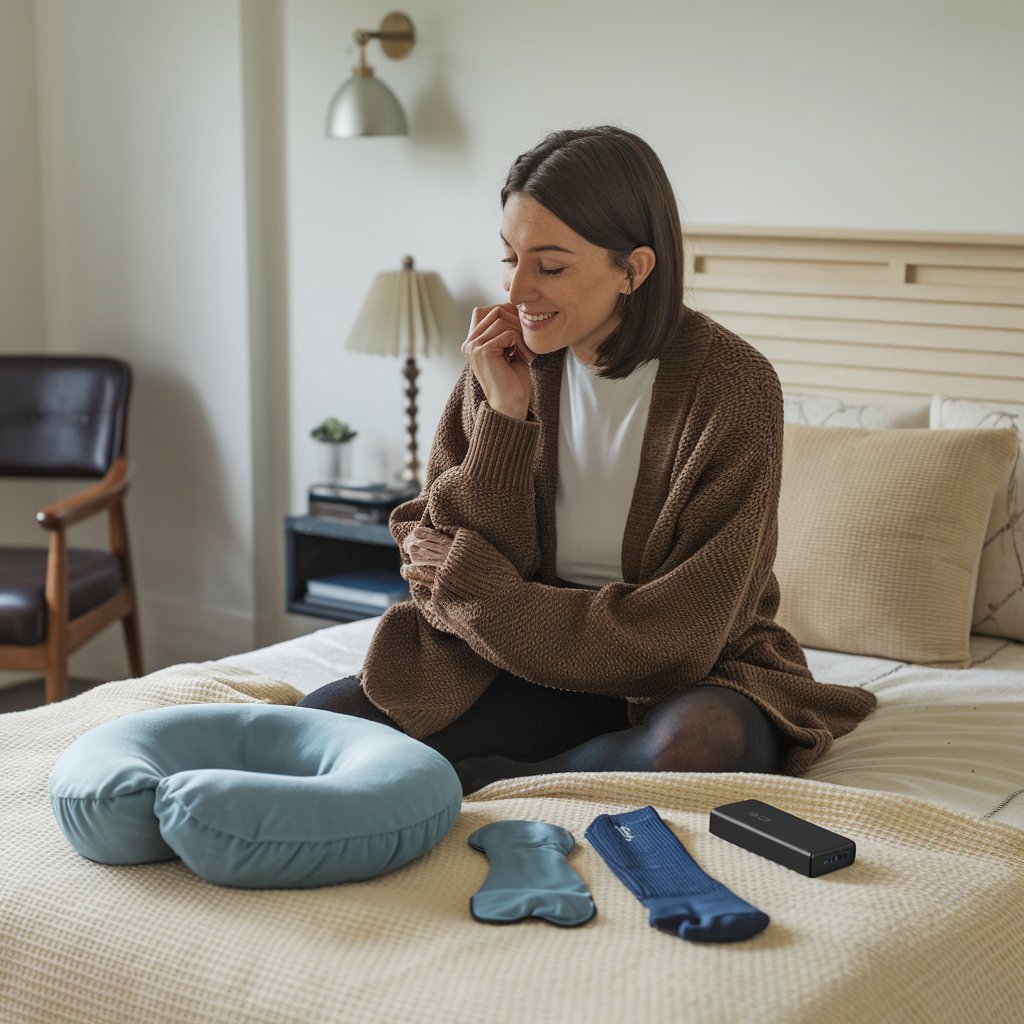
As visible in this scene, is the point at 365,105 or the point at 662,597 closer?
the point at 662,597

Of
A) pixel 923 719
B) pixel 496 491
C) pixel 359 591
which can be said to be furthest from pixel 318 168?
pixel 923 719

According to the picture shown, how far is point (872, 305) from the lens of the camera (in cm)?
258

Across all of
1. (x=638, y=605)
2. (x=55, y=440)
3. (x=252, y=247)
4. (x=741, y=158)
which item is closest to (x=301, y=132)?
(x=252, y=247)

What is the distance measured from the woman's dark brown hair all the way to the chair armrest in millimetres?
1589

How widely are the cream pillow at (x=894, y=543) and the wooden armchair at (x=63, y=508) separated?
1601 mm

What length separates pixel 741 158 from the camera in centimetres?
271

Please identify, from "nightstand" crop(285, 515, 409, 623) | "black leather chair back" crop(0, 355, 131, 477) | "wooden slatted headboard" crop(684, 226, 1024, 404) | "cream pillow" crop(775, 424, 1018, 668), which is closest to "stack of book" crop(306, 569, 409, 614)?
"nightstand" crop(285, 515, 409, 623)

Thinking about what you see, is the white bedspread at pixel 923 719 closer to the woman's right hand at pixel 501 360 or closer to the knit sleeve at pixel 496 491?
Result: the knit sleeve at pixel 496 491

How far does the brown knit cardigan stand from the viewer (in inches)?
62.6

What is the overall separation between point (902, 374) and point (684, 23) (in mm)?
849

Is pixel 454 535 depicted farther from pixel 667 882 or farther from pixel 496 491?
pixel 667 882

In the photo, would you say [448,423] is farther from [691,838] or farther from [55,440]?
[55,440]

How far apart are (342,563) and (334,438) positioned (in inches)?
11.9

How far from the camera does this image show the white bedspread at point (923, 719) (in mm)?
1562
